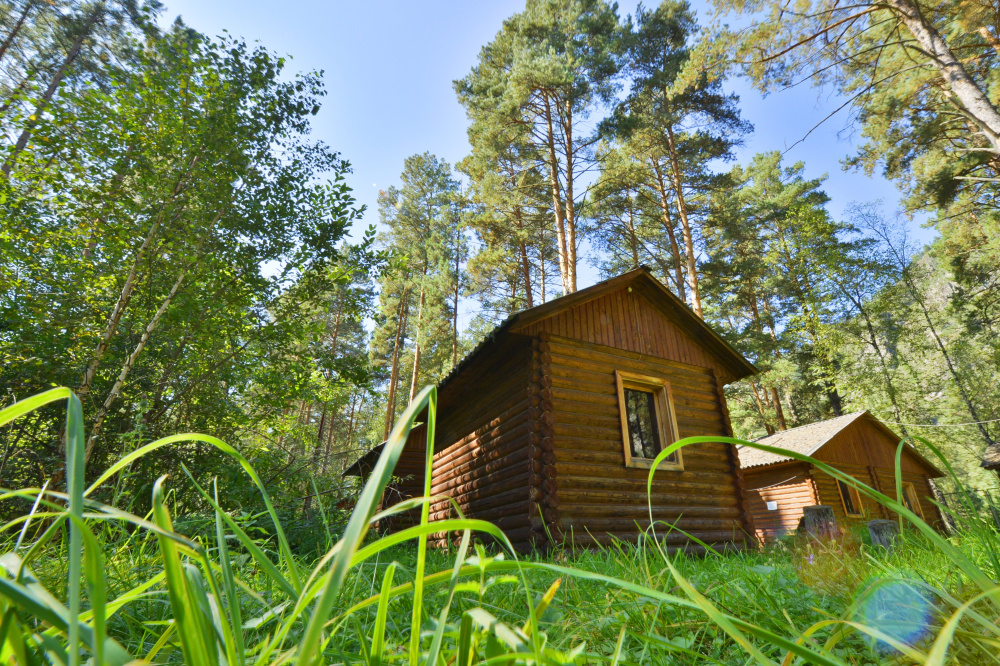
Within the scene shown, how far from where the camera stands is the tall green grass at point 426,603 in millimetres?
460

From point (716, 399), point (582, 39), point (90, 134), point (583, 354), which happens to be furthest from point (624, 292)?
point (582, 39)

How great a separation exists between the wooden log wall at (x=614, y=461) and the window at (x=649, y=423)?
133 mm

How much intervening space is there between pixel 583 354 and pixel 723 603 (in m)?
5.93

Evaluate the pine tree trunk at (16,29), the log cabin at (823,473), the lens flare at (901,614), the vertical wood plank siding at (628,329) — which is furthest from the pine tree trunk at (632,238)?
the pine tree trunk at (16,29)

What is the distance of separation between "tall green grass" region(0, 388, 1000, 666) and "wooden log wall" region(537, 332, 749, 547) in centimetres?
317

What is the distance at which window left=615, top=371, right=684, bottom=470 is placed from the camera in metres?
7.27

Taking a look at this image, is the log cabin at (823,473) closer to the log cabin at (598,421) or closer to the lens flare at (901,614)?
the log cabin at (598,421)

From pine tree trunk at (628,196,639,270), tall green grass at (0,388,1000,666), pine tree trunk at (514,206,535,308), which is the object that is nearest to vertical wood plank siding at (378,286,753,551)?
tall green grass at (0,388,1000,666)

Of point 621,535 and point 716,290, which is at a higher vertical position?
point 716,290

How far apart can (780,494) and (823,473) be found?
2061mm

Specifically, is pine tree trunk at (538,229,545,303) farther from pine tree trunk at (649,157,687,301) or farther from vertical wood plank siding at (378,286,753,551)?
vertical wood plank siding at (378,286,753,551)

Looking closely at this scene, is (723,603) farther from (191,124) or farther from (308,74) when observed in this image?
(308,74)

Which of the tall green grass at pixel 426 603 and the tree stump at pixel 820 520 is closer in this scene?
the tall green grass at pixel 426 603

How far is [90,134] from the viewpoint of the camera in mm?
6176
